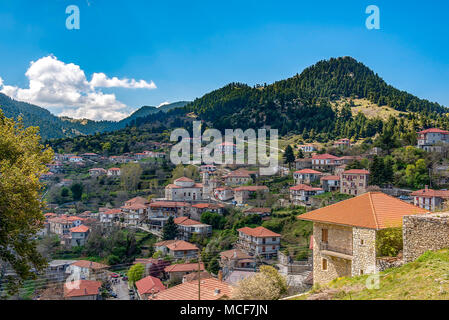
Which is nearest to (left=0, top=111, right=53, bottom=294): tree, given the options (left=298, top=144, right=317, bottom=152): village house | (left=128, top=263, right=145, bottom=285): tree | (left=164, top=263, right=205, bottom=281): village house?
(left=164, top=263, right=205, bottom=281): village house

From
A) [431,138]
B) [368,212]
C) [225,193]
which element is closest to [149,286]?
[368,212]

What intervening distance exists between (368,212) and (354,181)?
29.3 metres

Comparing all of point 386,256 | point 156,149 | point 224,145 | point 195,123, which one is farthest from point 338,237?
point 195,123

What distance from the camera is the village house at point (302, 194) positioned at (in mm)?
35375

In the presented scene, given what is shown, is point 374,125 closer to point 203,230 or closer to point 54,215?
point 203,230

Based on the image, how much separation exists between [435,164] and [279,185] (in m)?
16.8

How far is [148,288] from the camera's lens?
754 inches

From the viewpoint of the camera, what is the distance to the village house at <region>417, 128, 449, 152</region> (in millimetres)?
43344

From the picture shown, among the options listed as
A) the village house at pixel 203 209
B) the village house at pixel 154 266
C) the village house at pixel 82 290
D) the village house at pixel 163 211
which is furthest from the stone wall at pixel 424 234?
the village house at pixel 163 211

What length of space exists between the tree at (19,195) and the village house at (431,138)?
1804 inches

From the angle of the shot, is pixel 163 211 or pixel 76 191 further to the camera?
pixel 76 191

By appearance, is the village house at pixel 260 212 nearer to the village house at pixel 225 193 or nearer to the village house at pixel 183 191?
the village house at pixel 225 193

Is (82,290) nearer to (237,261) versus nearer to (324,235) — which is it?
(237,261)

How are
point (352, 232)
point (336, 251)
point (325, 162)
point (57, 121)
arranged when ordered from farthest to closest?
point (57, 121)
point (325, 162)
point (336, 251)
point (352, 232)
